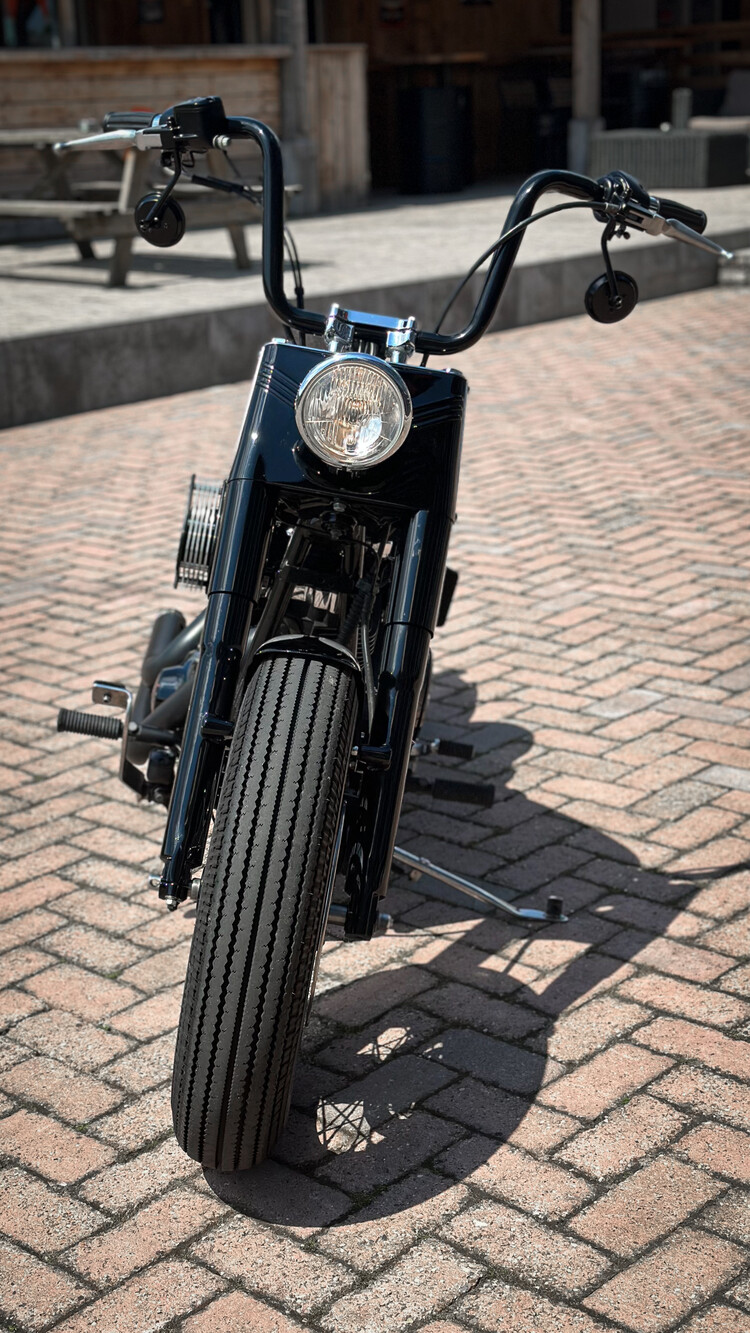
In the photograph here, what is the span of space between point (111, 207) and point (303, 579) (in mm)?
7935

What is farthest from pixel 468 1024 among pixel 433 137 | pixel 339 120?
pixel 433 137

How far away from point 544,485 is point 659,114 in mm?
15196

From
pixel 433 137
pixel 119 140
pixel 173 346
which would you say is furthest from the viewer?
pixel 433 137

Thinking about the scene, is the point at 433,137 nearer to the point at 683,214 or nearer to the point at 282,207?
the point at 683,214

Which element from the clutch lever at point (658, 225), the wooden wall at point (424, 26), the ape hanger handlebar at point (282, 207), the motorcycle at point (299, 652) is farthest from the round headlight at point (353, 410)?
the wooden wall at point (424, 26)

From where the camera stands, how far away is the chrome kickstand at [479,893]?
2.80 m

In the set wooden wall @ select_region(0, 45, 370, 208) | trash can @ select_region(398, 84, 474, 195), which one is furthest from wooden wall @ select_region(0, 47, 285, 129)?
trash can @ select_region(398, 84, 474, 195)

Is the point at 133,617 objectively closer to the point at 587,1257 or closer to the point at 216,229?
the point at 587,1257

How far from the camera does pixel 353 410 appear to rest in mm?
2260

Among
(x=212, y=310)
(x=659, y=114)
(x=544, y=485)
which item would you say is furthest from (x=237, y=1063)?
(x=659, y=114)

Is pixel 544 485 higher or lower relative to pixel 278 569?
lower

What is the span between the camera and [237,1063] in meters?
2.07

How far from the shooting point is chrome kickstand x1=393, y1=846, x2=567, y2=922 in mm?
2797

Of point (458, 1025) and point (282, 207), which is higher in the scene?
point (282, 207)
